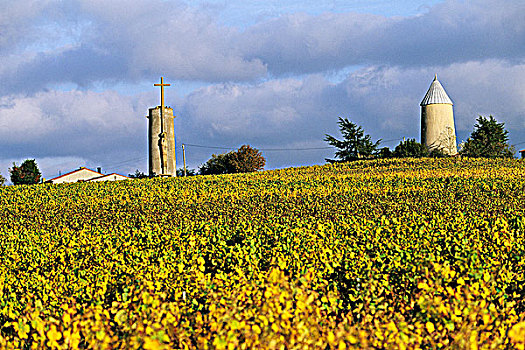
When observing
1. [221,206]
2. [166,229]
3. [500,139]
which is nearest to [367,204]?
[221,206]

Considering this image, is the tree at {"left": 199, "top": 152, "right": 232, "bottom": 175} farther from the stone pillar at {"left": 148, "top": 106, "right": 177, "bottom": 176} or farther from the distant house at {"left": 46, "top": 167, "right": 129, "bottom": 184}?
the stone pillar at {"left": 148, "top": 106, "right": 177, "bottom": 176}

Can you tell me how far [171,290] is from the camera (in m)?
5.56

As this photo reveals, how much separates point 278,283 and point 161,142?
77.4ft

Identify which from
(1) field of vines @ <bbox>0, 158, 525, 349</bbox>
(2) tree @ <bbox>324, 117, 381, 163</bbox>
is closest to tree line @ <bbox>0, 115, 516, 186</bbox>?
(2) tree @ <bbox>324, 117, 381, 163</bbox>

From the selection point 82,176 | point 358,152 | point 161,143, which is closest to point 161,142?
point 161,143

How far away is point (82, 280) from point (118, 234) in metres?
1.41

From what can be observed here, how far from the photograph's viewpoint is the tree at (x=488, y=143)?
3666 centimetres

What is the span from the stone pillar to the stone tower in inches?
967

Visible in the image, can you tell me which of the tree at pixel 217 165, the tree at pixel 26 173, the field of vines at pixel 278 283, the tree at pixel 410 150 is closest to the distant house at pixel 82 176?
the tree at pixel 26 173

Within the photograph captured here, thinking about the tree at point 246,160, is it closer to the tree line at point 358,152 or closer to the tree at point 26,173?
the tree line at point 358,152

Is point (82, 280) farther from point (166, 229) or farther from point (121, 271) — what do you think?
point (166, 229)

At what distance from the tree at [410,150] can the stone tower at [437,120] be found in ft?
7.93

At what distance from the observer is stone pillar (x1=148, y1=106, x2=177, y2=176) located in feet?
89.6

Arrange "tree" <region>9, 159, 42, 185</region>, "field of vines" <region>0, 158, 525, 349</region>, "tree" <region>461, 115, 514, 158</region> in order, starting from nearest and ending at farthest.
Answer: "field of vines" <region>0, 158, 525, 349</region>
"tree" <region>461, 115, 514, 158</region>
"tree" <region>9, 159, 42, 185</region>
